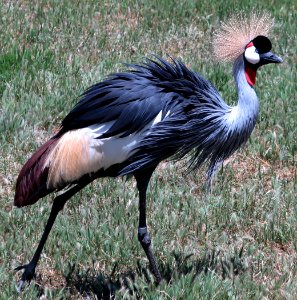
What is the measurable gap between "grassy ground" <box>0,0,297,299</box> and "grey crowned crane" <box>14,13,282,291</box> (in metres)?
0.37

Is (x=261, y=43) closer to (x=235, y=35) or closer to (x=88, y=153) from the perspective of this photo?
(x=235, y=35)

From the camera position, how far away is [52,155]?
5457 millimetres

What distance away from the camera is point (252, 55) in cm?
575

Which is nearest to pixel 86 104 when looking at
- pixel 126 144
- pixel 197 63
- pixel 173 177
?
pixel 126 144

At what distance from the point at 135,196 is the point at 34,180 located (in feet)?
4.98

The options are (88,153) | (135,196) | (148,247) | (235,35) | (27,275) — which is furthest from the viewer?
(135,196)

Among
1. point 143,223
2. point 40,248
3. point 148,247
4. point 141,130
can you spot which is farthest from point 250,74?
point 40,248

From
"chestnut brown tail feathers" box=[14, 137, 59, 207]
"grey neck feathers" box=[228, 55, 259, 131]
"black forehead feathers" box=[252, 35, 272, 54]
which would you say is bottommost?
"chestnut brown tail feathers" box=[14, 137, 59, 207]

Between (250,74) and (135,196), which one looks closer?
(250,74)

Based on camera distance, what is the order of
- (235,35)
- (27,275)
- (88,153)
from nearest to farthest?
(88,153) → (27,275) → (235,35)

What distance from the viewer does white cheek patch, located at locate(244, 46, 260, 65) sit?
5.74 metres

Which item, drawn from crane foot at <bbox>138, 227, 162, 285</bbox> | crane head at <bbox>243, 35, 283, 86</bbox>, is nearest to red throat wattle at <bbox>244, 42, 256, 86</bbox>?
crane head at <bbox>243, 35, 283, 86</bbox>

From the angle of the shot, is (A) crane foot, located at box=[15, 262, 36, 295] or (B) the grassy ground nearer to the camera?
(A) crane foot, located at box=[15, 262, 36, 295]

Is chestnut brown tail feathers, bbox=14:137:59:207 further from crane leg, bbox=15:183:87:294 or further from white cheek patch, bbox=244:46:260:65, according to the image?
white cheek patch, bbox=244:46:260:65
